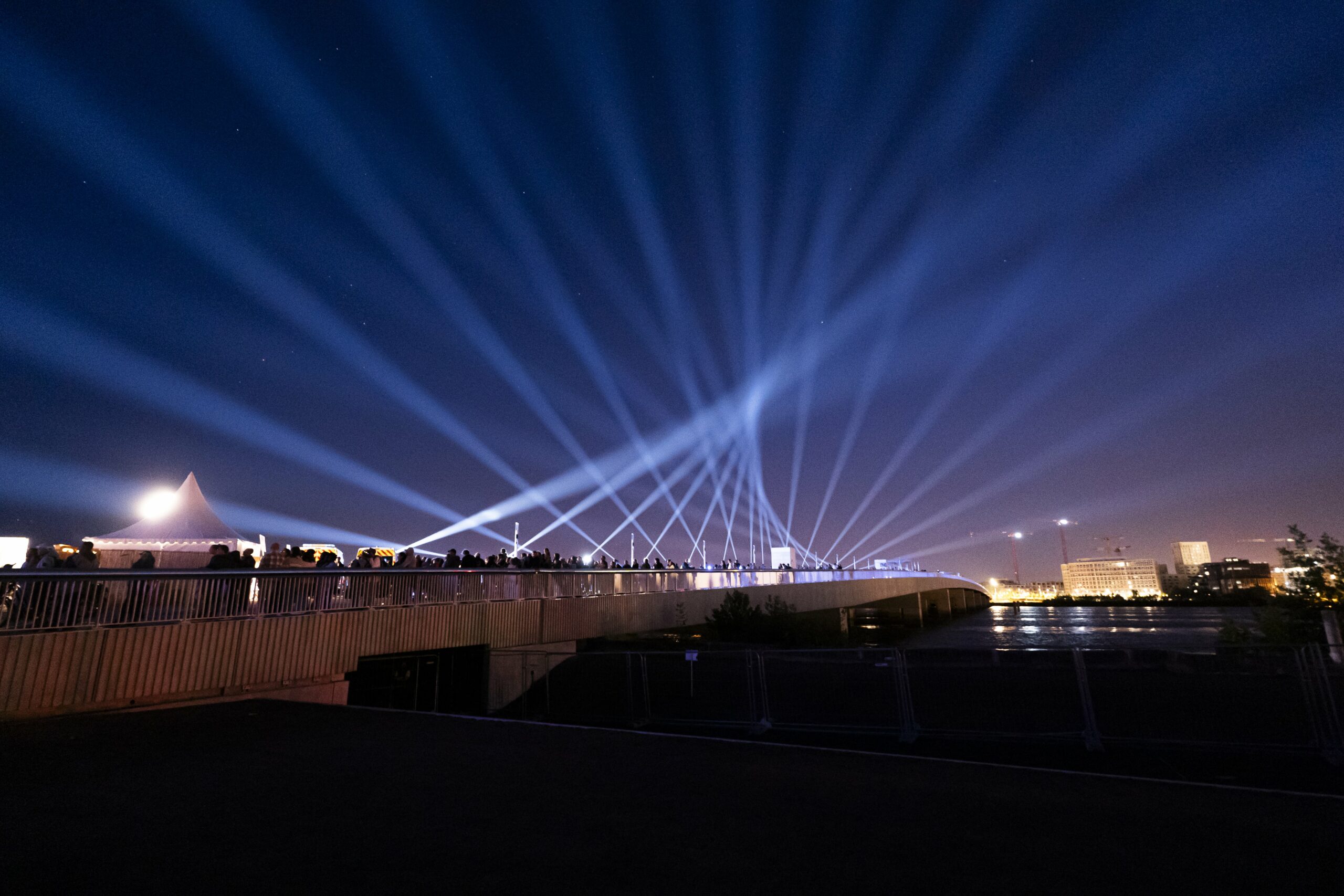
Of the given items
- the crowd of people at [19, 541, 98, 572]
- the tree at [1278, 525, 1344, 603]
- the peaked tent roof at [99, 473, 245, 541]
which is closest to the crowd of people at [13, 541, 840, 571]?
the crowd of people at [19, 541, 98, 572]

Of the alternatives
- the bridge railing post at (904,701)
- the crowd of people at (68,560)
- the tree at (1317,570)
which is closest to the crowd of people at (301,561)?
the crowd of people at (68,560)

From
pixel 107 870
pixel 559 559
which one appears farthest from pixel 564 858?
pixel 559 559

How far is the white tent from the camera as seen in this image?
797 inches

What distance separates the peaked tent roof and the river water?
3459 cm

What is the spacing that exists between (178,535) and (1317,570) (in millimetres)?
A: 38640

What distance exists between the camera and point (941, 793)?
524cm

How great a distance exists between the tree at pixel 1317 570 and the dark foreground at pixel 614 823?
76.3 feet

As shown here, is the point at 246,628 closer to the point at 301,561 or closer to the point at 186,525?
the point at 301,561

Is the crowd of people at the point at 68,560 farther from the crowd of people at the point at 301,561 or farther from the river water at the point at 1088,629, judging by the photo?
the river water at the point at 1088,629

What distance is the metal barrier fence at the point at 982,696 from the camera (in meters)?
10.2

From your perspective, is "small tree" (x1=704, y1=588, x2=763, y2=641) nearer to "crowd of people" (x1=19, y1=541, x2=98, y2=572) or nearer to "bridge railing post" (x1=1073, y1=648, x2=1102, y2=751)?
"bridge railing post" (x1=1073, y1=648, x2=1102, y2=751)

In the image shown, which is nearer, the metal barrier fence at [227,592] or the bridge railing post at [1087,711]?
the metal barrier fence at [227,592]

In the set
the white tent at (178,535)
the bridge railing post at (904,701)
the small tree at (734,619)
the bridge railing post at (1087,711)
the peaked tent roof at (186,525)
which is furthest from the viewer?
the small tree at (734,619)

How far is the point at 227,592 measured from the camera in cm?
1062
